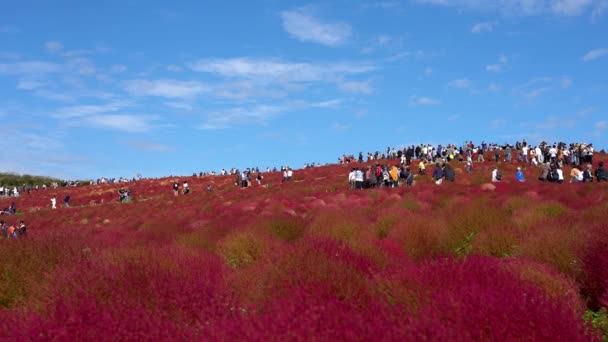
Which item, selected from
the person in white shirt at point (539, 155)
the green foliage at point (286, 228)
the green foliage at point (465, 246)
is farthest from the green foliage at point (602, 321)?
the person in white shirt at point (539, 155)

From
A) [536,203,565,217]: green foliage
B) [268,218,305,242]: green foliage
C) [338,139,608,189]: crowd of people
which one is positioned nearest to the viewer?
[536,203,565,217]: green foliage

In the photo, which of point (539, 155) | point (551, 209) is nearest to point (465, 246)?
point (551, 209)

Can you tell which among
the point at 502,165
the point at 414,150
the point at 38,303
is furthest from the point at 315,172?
the point at 38,303

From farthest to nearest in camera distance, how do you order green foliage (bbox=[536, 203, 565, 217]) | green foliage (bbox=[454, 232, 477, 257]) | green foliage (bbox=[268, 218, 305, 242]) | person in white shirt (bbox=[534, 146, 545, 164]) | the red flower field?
person in white shirt (bbox=[534, 146, 545, 164])
green foliage (bbox=[268, 218, 305, 242])
green foliage (bbox=[536, 203, 565, 217])
green foliage (bbox=[454, 232, 477, 257])
the red flower field

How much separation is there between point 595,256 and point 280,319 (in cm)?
529

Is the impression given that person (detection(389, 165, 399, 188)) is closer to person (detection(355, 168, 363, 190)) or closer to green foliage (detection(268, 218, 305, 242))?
person (detection(355, 168, 363, 190))

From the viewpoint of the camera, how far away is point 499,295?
477cm

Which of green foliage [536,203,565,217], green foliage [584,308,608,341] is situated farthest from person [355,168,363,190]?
green foliage [584,308,608,341]

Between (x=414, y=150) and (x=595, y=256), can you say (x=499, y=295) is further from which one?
(x=414, y=150)

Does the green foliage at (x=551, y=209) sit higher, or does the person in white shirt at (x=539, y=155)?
the person in white shirt at (x=539, y=155)

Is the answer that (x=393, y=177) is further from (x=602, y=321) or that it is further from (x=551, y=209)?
(x=602, y=321)

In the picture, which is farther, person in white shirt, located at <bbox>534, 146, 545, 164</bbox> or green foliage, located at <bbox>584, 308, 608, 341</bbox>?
person in white shirt, located at <bbox>534, 146, 545, 164</bbox>

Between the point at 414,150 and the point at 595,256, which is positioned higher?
the point at 414,150

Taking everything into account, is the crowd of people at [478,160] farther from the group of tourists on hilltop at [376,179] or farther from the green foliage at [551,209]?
the green foliage at [551,209]
